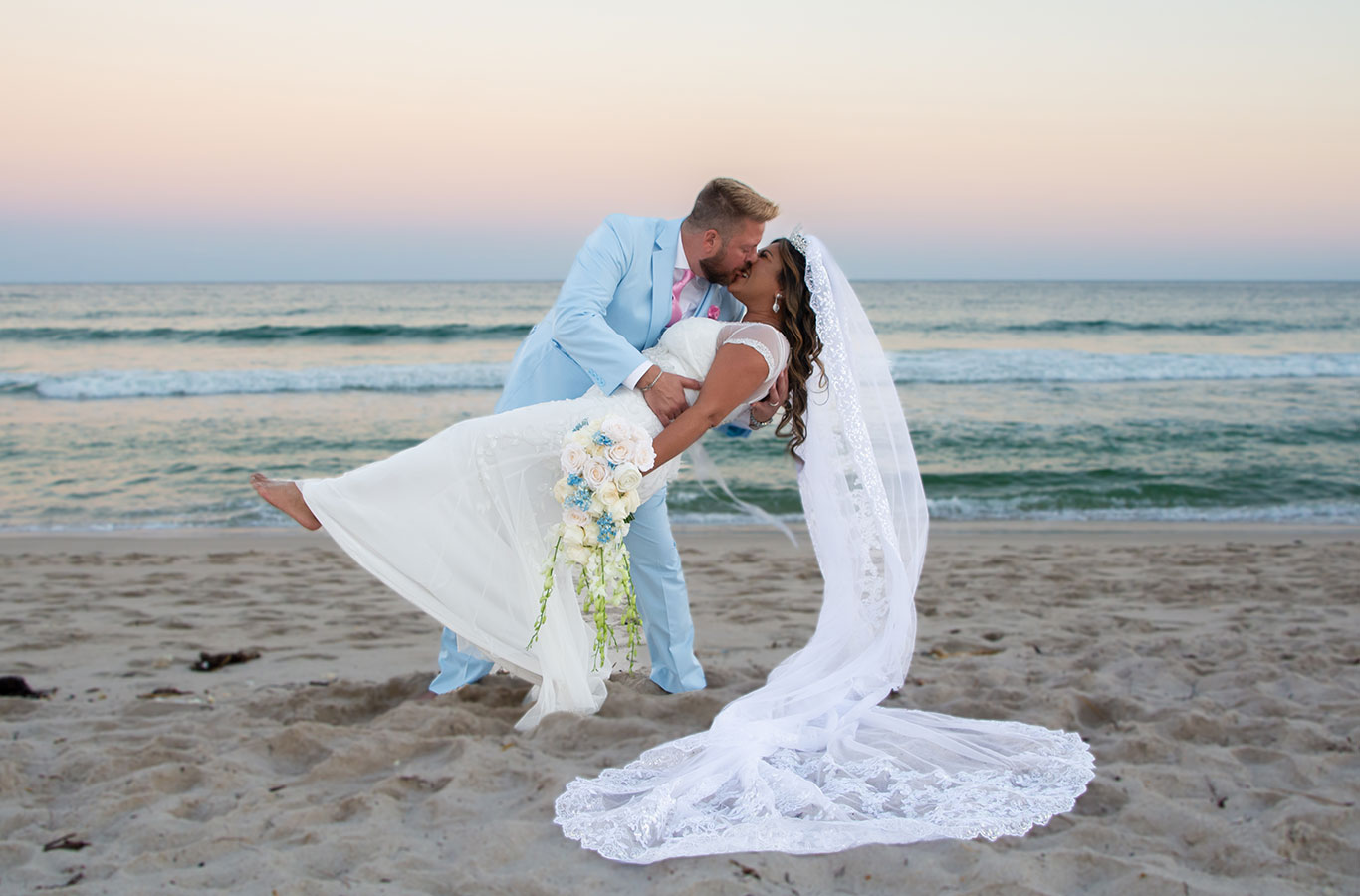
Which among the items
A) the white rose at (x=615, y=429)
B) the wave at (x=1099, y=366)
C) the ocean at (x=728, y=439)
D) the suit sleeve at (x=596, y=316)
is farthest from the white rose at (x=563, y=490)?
the wave at (x=1099, y=366)

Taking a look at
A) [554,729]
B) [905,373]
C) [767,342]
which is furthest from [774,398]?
[905,373]

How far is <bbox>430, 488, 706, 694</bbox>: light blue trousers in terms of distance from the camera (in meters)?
4.27

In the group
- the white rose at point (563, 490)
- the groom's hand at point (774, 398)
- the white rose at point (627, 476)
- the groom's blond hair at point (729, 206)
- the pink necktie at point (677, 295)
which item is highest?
the groom's blond hair at point (729, 206)

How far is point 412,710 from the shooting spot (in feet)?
13.0

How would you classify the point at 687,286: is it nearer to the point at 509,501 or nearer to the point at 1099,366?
the point at 509,501

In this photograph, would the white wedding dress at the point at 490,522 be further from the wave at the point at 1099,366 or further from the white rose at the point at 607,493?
the wave at the point at 1099,366

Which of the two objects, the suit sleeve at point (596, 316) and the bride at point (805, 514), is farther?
the suit sleeve at point (596, 316)

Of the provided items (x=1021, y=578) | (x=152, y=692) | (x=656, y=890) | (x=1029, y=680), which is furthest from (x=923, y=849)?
(x=1021, y=578)

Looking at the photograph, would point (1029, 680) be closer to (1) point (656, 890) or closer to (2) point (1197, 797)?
(2) point (1197, 797)

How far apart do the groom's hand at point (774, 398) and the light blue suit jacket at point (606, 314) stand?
20.7 inches

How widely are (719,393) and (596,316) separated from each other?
62 centimetres

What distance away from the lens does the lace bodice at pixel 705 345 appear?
3762 millimetres

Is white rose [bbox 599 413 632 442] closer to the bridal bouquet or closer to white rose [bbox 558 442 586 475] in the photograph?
the bridal bouquet

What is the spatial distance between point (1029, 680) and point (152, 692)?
4060 mm
